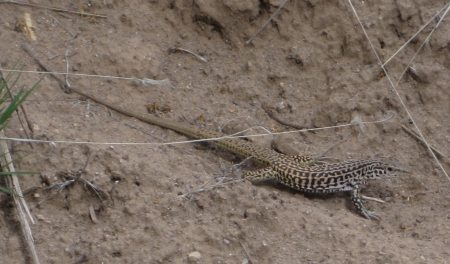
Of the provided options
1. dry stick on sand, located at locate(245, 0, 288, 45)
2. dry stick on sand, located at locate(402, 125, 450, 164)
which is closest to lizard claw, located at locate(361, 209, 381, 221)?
dry stick on sand, located at locate(402, 125, 450, 164)

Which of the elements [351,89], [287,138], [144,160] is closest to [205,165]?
[144,160]

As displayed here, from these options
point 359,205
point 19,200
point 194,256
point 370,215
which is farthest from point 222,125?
point 19,200

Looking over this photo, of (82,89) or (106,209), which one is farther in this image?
(82,89)

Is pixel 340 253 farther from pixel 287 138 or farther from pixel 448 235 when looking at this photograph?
pixel 287 138

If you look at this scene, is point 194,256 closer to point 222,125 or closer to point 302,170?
point 302,170

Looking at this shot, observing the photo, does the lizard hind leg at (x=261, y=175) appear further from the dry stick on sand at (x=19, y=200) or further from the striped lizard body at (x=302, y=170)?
the dry stick on sand at (x=19, y=200)

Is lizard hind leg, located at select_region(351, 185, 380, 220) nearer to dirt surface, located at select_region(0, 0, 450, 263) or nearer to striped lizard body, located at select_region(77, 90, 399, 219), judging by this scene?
striped lizard body, located at select_region(77, 90, 399, 219)

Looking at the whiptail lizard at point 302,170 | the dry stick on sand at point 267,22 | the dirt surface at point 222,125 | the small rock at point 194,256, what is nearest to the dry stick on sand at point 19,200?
the dirt surface at point 222,125
